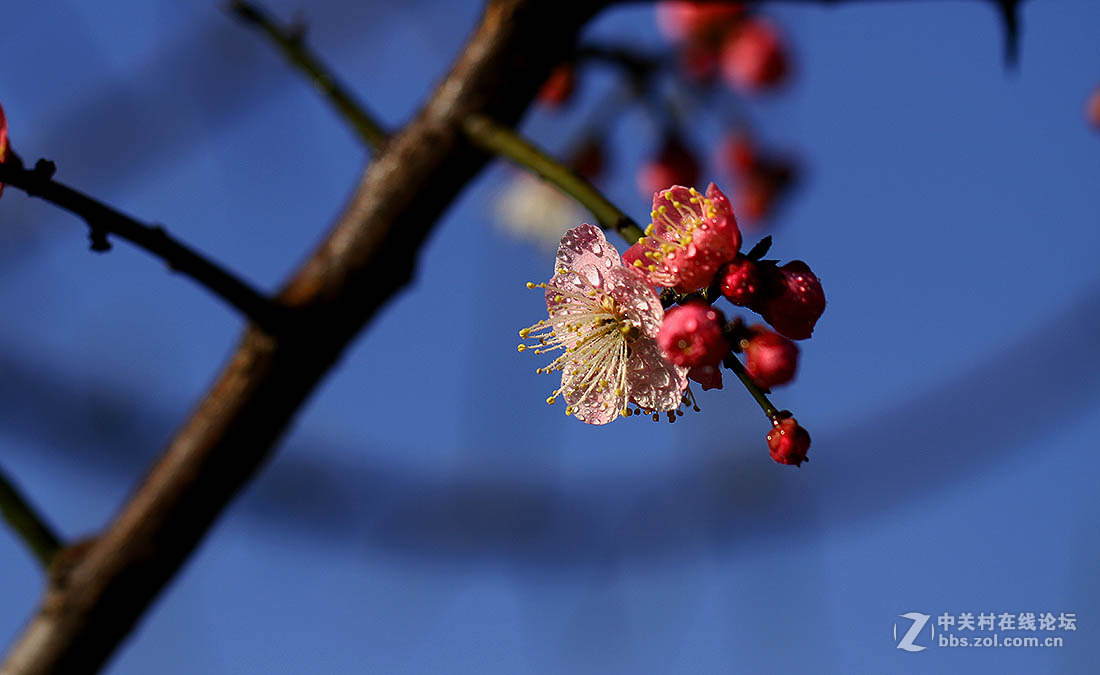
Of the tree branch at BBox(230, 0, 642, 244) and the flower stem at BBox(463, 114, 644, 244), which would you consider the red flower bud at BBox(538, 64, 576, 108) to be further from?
the flower stem at BBox(463, 114, 644, 244)

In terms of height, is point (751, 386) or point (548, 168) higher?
point (548, 168)

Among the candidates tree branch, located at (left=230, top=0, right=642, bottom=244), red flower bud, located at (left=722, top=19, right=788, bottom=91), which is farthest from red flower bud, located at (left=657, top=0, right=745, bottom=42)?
tree branch, located at (left=230, top=0, right=642, bottom=244)

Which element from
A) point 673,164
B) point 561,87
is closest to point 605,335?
point 561,87

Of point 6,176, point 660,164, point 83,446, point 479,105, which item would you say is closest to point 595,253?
point 479,105

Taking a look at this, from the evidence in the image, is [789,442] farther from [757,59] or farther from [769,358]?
[757,59]

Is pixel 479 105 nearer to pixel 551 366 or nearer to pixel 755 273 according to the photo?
pixel 551 366

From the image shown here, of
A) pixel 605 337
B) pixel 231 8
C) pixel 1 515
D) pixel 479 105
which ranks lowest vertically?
pixel 1 515
